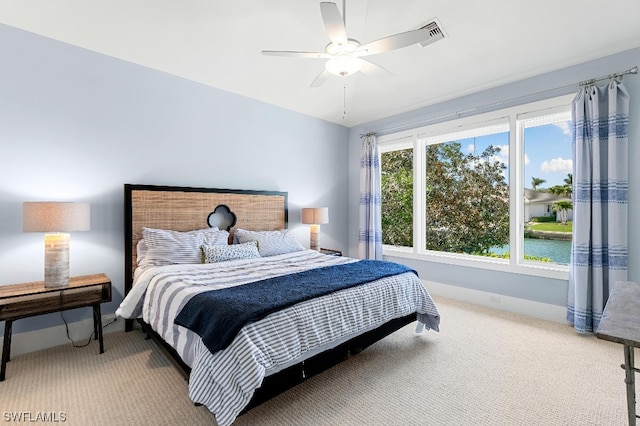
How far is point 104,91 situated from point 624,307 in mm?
4285

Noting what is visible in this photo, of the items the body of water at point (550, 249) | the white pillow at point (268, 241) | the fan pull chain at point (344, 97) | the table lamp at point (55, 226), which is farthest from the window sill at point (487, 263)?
the table lamp at point (55, 226)

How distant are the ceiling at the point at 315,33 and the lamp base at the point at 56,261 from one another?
1.88 metres

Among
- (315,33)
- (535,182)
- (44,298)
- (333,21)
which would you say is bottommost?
(44,298)

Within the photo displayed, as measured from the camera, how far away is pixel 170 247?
3.03m

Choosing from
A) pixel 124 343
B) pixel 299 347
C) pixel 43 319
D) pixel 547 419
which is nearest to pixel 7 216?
pixel 43 319

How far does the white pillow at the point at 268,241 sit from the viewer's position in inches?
145

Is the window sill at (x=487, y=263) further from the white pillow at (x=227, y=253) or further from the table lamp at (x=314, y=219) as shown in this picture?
the white pillow at (x=227, y=253)

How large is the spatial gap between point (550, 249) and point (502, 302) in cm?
84

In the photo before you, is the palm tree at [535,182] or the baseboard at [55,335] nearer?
the baseboard at [55,335]

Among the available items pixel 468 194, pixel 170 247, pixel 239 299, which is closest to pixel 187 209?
pixel 170 247

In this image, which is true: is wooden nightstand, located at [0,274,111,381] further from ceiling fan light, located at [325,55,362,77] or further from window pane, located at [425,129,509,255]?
window pane, located at [425,129,509,255]

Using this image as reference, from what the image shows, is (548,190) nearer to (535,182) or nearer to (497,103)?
(535,182)

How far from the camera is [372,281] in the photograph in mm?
2443

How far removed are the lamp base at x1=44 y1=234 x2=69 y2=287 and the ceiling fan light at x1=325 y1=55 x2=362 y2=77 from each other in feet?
8.80
